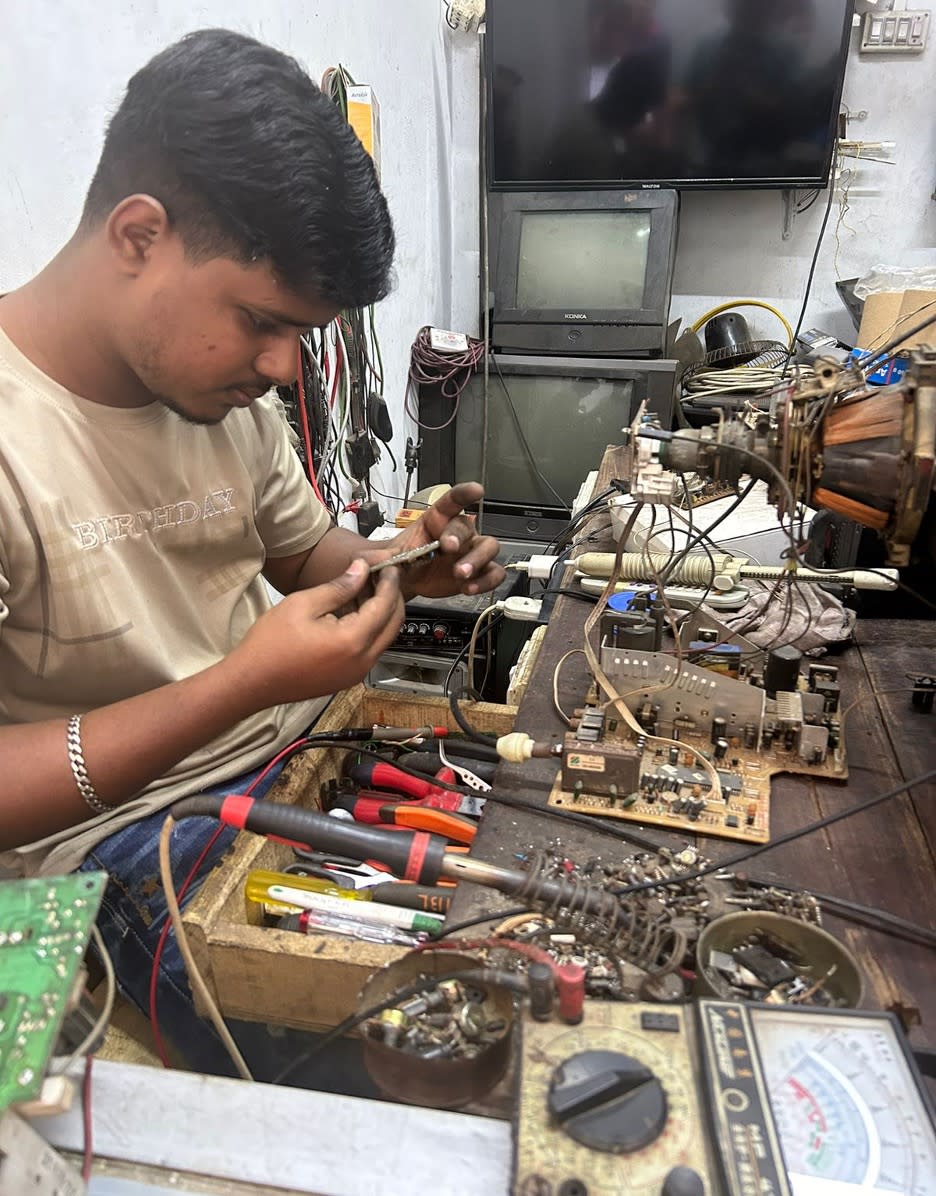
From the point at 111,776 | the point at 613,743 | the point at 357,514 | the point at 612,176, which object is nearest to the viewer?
the point at 111,776

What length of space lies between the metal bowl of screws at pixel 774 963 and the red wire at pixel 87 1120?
1.63ft

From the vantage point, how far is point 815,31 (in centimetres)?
291

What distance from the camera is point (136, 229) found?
89cm

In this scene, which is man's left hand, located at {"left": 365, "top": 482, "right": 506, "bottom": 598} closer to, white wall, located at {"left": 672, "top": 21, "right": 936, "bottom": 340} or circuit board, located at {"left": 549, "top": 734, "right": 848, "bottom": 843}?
circuit board, located at {"left": 549, "top": 734, "right": 848, "bottom": 843}

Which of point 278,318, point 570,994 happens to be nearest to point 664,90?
point 278,318

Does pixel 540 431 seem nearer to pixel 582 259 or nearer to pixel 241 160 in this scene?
pixel 582 259

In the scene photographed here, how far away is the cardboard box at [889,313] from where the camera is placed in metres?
2.43

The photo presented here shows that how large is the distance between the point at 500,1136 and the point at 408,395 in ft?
10.2

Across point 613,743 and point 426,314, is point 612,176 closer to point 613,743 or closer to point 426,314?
point 426,314

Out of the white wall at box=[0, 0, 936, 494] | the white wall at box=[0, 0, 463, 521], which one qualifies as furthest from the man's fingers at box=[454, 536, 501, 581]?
the white wall at box=[0, 0, 936, 494]

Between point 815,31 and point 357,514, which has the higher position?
point 815,31

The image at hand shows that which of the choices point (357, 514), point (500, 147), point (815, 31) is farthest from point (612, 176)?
point (357, 514)

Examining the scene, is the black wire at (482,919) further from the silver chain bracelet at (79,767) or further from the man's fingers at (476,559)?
the man's fingers at (476,559)

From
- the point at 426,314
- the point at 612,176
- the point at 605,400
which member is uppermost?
the point at 612,176
